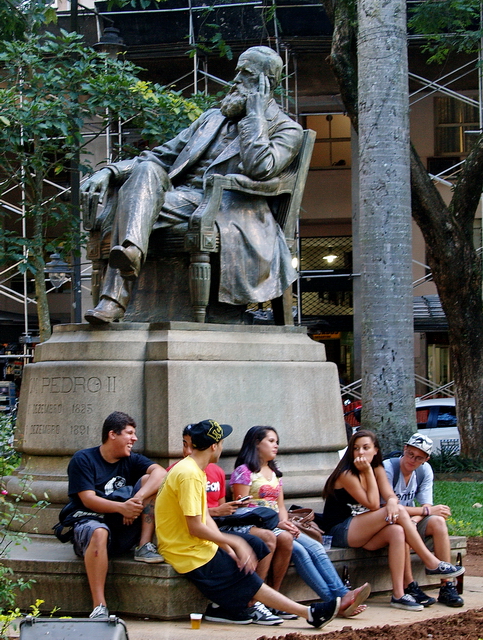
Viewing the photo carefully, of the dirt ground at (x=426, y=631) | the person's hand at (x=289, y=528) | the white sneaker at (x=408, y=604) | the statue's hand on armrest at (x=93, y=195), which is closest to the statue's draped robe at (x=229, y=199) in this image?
the statue's hand on armrest at (x=93, y=195)

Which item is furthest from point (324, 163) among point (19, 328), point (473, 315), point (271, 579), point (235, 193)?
point (271, 579)

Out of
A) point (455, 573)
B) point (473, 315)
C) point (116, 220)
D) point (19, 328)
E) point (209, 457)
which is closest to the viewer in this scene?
point (209, 457)

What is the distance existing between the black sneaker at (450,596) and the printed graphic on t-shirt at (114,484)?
7.01ft

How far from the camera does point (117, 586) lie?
603 centimetres

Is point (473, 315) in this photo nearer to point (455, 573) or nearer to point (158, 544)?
point (455, 573)

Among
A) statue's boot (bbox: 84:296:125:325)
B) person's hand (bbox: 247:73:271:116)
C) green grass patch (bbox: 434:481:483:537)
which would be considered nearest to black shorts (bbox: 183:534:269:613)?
statue's boot (bbox: 84:296:125:325)

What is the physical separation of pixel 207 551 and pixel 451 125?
71.6 feet

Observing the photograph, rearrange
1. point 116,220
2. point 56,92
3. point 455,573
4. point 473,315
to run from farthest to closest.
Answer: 1. point 473,315
2. point 56,92
3. point 116,220
4. point 455,573

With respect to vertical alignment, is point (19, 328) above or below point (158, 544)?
above

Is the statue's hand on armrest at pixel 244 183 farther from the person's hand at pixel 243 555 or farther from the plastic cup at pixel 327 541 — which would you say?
the person's hand at pixel 243 555

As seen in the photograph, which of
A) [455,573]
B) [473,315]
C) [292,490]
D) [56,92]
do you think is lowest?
[455,573]

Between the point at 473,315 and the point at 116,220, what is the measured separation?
354 inches

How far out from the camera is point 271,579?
20.3ft

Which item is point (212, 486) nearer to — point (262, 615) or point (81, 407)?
point (262, 615)
